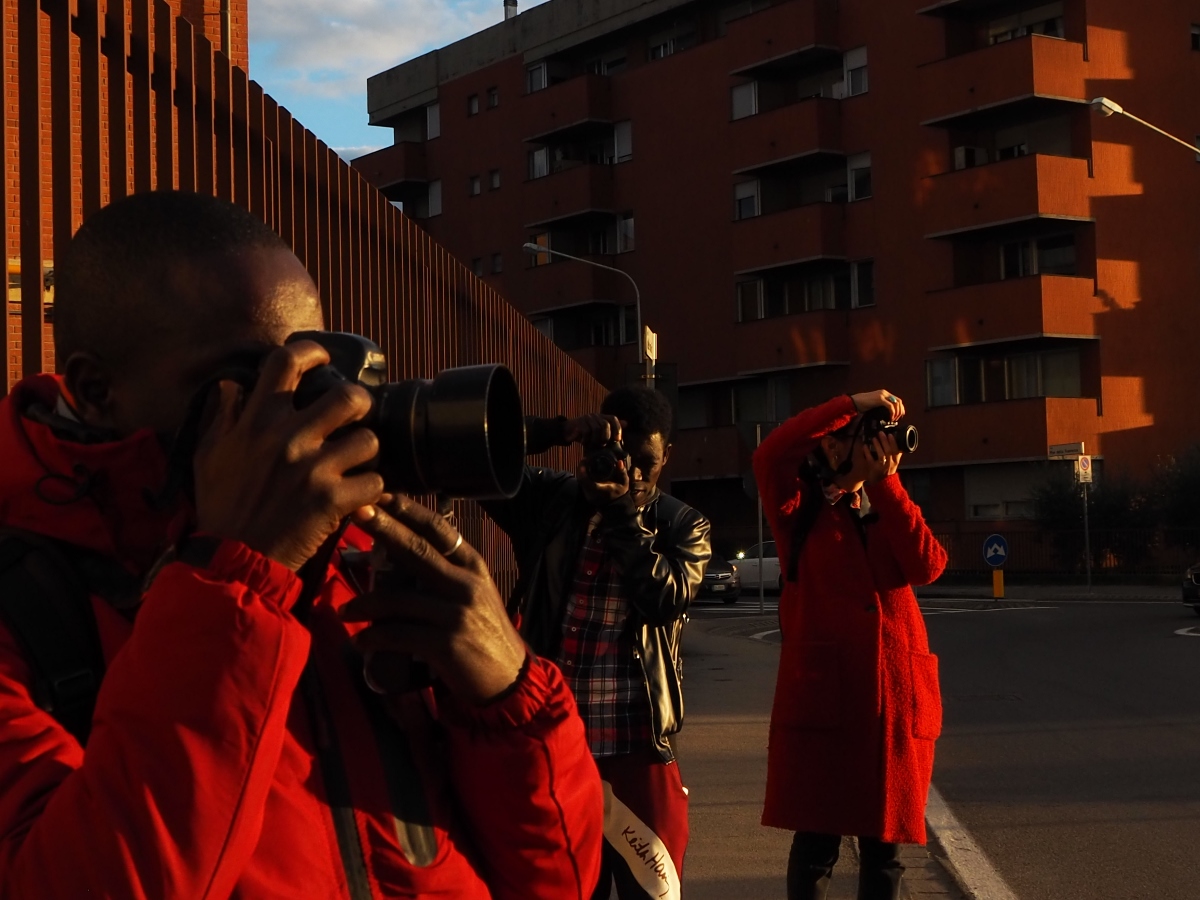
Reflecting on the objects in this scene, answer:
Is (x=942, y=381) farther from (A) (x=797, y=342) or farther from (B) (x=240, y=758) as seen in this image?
(B) (x=240, y=758)

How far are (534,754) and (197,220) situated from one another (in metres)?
0.68

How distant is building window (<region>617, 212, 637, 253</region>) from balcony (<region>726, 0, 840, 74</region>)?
6575 millimetres

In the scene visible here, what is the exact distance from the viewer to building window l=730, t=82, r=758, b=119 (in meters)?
45.9

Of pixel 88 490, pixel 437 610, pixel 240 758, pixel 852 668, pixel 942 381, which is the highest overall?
pixel 942 381

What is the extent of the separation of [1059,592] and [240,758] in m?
34.8

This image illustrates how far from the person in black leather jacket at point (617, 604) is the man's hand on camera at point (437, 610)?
2754 mm

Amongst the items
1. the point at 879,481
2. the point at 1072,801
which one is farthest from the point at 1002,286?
the point at 879,481

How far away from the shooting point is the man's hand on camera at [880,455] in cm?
532

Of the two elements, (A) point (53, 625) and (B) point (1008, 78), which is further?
(B) point (1008, 78)

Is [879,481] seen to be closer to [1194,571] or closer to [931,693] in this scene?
[931,693]

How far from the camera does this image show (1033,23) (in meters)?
40.5

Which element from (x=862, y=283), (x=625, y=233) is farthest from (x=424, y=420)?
(x=625, y=233)

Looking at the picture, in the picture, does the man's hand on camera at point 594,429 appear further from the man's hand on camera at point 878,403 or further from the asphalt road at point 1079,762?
the asphalt road at point 1079,762

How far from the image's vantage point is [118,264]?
5.66 ft
